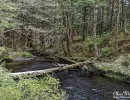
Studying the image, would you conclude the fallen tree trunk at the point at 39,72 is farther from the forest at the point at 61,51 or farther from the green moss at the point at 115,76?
the green moss at the point at 115,76

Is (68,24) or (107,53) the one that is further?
(68,24)

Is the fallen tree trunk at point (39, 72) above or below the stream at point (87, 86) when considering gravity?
above

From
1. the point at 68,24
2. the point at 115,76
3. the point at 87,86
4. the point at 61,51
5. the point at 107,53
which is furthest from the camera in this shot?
the point at 61,51

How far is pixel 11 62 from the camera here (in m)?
25.2

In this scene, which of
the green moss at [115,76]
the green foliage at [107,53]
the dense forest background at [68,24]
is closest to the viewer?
the green moss at [115,76]

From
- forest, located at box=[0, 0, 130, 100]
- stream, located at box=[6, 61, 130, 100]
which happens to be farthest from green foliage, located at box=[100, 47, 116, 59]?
stream, located at box=[6, 61, 130, 100]

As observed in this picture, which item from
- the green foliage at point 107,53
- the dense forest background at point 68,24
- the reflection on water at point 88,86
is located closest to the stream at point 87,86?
the reflection on water at point 88,86

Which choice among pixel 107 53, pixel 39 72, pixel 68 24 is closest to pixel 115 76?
pixel 107 53

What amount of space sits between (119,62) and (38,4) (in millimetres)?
9870

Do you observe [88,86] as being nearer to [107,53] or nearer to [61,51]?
[107,53]

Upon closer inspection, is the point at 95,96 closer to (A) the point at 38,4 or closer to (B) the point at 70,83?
(B) the point at 70,83

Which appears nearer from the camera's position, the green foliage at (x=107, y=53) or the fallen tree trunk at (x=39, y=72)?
the fallen tree trunk at (x=39, y=72)

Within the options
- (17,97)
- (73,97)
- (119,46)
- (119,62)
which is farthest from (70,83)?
(17,97)

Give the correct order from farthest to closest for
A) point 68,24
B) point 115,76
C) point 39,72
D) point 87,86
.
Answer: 1. point 68,24
2. point 115,76
3. point 39,72
4. point 87,86
